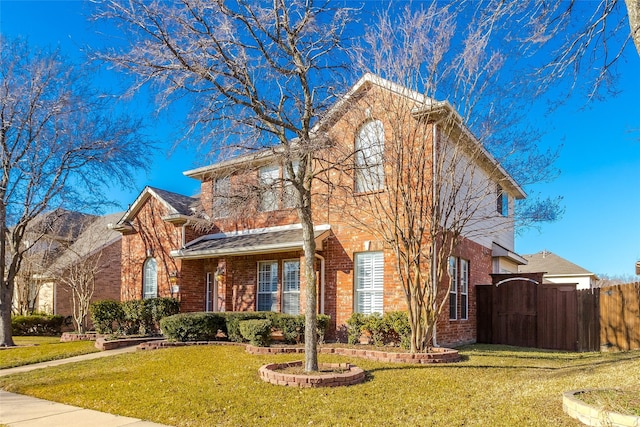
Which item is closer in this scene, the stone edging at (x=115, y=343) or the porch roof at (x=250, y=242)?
the stone edging at (x=115, y=343)

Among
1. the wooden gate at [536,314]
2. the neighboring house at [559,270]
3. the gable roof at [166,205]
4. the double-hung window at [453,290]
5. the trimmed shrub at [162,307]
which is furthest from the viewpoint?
the neighboring house at [559,270]

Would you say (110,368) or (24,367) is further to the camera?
(24,367)

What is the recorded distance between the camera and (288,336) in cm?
1378

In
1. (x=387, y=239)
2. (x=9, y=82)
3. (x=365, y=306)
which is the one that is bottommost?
(x=365, y=306)

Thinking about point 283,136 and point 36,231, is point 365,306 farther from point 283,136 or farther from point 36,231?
point 36,231

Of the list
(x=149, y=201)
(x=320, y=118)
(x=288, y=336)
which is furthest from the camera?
(x=149, y=201)

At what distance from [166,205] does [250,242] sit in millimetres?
4534

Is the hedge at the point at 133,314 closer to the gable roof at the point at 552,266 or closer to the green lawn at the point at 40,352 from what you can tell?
the green lawn at the point at 40,352

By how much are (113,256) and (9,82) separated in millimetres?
13283

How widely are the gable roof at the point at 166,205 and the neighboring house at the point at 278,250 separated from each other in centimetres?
5

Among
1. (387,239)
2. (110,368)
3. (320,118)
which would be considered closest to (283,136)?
(320,118)

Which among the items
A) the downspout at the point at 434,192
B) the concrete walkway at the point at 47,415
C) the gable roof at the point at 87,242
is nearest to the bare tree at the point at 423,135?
the downspout at the point at 434,192

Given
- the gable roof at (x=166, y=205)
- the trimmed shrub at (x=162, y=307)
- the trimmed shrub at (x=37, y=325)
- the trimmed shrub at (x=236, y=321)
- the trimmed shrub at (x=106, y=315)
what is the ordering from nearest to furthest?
the trimmed shrub at (x=236, y=321) < the trimmed shrub at (x=162, y=307) < the trimmed shrub at (x=106, y=315) < the gable roof at (x=166, y=205) < the trimmed shrub at (x=37, y=325)

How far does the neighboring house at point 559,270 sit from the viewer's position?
1252 inches
